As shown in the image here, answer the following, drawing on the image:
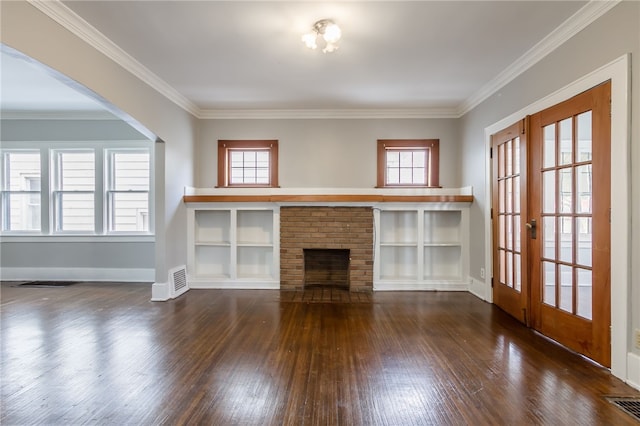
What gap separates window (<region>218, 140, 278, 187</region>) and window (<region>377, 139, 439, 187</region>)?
1.72 metres

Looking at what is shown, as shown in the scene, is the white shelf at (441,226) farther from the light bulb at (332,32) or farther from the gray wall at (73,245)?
the gray wall at (73,245)

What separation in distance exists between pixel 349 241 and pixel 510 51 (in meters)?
2.92

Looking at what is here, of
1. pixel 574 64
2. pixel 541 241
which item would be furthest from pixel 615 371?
pixel 574 64

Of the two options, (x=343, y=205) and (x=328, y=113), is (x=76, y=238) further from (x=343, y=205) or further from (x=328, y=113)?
(x=328, y=113)

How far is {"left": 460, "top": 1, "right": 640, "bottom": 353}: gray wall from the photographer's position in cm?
205

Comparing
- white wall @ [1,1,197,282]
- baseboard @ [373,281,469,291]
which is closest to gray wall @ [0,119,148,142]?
white wall @ [1,1,197,282]

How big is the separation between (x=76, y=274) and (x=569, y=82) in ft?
22.9

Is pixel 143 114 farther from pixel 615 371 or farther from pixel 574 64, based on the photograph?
pixel 615 371

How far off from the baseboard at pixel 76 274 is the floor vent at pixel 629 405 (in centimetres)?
563

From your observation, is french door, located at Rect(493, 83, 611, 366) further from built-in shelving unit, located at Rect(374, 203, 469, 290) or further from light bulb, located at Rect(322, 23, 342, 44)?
light bulb, located at Rect(322, 23, 342, 44)

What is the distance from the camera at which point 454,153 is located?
4922 millimetres

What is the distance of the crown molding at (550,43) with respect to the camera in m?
2.30

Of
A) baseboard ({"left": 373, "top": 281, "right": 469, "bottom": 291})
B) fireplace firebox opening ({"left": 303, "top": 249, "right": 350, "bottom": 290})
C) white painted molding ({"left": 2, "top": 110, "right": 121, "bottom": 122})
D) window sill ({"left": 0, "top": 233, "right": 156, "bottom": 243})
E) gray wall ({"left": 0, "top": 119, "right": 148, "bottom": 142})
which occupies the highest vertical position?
white painted molding ({"left": 2, "top": 110, "right": 121, "bottom": 122})

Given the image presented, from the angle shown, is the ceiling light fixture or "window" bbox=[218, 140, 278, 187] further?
"window" bbox=[218, 140, 278, 187]
